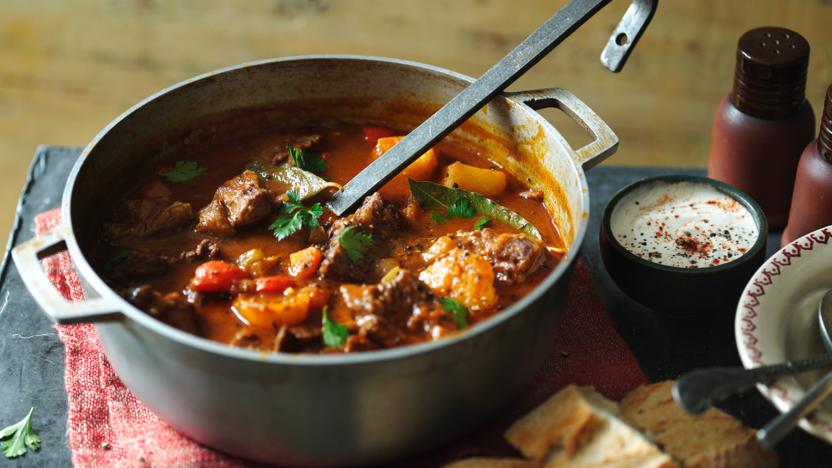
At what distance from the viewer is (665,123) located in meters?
6.42

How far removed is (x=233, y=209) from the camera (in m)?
3.31

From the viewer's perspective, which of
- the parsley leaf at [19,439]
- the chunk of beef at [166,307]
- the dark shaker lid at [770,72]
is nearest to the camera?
the chunk of beef at [166,307]

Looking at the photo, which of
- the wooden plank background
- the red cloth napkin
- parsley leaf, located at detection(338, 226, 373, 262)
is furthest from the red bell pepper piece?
the wooden plank background

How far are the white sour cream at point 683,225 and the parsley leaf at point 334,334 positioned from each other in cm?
118

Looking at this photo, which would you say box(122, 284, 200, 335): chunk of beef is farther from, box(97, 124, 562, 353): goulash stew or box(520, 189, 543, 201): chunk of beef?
box(520, 189, 543, 201): chunk of beef

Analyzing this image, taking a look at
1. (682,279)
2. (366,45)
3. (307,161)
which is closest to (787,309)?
(682,279)

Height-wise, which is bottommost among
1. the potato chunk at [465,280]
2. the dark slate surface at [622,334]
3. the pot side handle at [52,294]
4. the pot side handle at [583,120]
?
the dark slate surface at [622,334]

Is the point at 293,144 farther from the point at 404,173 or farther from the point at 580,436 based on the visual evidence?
the point at 580,436

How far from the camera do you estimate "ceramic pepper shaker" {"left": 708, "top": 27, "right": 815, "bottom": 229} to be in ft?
11.5

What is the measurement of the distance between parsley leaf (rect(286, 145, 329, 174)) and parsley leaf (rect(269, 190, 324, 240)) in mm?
211

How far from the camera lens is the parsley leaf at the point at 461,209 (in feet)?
11.2

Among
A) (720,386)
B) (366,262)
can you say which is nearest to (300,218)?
(366,262)

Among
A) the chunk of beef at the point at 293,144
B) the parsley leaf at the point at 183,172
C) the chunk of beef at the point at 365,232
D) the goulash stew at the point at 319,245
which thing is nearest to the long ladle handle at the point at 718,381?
the goulash stew at the point at 319,245

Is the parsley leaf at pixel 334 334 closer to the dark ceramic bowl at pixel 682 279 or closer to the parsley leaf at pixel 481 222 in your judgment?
the parsley leaf at pixel 481 222
